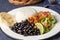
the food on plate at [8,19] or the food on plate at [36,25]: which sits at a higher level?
the food on plate at [36,25]

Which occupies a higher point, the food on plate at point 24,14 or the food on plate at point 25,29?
the food on plate at point 24,14

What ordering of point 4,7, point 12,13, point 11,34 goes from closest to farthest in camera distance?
1. point 11,34
2. point 12,13
3. point 4,7

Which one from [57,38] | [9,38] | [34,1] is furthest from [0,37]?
[34,1]

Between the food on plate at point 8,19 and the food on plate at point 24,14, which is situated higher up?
the food on plate at point 24,14

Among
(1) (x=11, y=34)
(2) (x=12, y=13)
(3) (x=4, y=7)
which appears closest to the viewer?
(1) (x=11, y=34)

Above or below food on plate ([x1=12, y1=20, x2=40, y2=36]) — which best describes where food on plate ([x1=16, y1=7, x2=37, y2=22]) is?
above

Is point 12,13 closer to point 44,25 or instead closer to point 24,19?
point 24,19

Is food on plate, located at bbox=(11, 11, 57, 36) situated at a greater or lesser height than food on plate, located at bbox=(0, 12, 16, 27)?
greater

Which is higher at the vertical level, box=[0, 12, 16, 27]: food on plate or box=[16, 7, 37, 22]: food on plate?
box=[16, 7, 37, 22]: food on plate
